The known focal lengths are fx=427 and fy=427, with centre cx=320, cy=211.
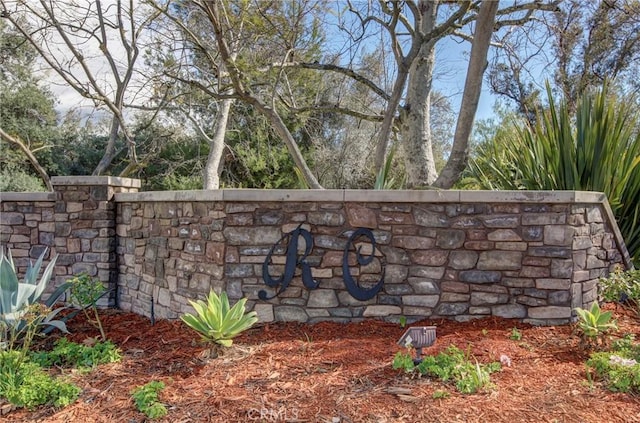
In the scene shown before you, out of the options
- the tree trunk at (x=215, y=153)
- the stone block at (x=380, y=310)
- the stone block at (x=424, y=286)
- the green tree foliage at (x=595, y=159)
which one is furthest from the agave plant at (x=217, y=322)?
the tree trunk at (x=215, y=153)

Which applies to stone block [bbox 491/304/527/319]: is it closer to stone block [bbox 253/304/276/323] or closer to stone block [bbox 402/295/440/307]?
stone block [bbox 402/295/440/307]

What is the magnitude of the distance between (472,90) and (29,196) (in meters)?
5.52

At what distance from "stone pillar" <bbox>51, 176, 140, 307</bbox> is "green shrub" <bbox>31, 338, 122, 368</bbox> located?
1935 mm

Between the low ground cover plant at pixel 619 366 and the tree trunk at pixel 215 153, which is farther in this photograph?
the tree trunk at pixel 215 153

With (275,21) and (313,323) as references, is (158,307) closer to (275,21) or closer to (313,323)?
(313,323)

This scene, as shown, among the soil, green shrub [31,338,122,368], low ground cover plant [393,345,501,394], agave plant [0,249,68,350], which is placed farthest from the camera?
agave plant [0,249,68,350]

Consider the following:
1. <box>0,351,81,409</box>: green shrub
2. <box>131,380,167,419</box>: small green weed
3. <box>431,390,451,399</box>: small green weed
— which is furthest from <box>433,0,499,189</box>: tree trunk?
<box>0,351,81,409</box>: green shrub

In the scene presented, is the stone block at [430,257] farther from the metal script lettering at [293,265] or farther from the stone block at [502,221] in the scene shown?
the metal script lettering at [293,265]

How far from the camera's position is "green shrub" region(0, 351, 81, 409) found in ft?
8.74

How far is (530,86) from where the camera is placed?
12.4m

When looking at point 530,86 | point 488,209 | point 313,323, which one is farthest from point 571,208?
point 530,86

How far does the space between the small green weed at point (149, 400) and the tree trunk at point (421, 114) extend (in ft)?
13.2

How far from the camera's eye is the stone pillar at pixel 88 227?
5.29m

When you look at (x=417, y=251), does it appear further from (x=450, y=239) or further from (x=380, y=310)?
(x=380, y=310)
